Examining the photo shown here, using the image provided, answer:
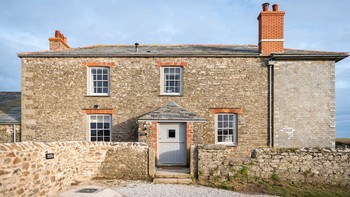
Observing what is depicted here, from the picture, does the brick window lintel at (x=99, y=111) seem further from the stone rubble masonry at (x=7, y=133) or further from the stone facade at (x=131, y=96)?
the stone rubble masonry at (x=7, y=133)

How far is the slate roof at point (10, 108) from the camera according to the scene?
11695 millimetres

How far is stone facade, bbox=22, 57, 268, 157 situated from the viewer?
11469mm

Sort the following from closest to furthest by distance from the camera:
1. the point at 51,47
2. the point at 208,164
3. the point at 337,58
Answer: the point at 208,164 < the point at 337,58 < the point at 51,47

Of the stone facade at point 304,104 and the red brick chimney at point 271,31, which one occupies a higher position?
the red brick chimney at point 271,31

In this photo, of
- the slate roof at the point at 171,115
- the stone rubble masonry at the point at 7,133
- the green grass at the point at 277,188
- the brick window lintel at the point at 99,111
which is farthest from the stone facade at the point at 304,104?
the stone rubble masonry at the point at 7,133

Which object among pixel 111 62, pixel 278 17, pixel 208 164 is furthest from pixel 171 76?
pixel 278 17

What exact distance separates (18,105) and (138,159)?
1013 centimetres

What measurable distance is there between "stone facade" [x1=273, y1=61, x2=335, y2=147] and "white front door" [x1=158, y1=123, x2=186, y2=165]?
5078 mm

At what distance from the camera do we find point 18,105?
13.4 metres

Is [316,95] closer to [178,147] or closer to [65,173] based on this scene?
[178,147]

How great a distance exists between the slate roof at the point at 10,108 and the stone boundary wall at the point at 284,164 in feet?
34.3

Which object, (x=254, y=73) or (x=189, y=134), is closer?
(x=189, y=134)

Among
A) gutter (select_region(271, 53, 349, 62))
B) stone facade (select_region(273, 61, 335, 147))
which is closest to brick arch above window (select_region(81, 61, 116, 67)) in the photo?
gutter (select_region(271, 53, 349, 62))

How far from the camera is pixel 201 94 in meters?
11.6
